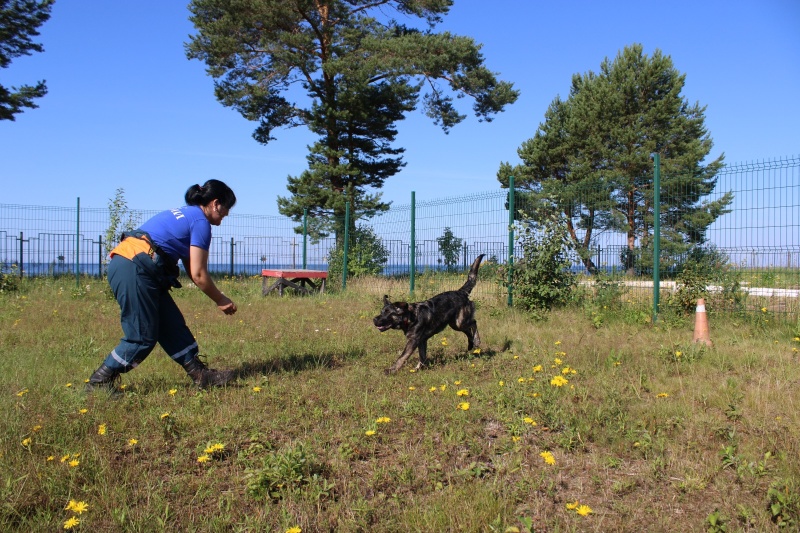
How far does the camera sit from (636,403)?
4.05m

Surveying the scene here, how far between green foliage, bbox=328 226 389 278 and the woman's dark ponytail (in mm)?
8902

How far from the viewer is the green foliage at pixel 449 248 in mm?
11406

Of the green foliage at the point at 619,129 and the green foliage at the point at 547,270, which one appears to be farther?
the green foliage at the point at 619,129

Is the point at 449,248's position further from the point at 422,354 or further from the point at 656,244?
the point at 422,354

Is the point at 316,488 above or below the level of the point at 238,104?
below

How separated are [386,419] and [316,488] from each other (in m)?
0.87

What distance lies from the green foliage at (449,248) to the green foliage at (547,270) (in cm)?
265

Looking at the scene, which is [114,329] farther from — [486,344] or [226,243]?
[226,243]

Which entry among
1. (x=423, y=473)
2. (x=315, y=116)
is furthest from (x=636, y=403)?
(x=315, y=116)

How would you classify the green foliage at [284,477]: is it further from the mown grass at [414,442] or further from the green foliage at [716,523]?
the green foliage at [716,523]

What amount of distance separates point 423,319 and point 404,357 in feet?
1.57

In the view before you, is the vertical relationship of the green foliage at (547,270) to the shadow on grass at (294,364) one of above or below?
above

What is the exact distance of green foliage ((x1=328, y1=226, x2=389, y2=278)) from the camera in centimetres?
1370

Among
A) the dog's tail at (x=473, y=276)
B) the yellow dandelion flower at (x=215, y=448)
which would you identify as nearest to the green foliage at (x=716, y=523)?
the yellow dandelion flower at (x=215, y=448)
